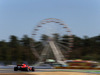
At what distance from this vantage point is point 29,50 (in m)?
82.8

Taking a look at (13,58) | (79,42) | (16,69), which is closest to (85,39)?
(79,42)

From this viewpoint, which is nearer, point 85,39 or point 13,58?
point 13,58

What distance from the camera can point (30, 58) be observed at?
7706cm

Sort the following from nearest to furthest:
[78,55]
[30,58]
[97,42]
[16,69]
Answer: [16,69]
[30,58]
[78,55]
[97,42]

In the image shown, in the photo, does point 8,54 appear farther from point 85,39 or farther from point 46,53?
point 85,39

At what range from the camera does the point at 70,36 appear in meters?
37.4

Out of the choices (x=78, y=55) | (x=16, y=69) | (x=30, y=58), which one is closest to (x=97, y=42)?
(x=78, y=55)

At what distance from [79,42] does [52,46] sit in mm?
63576

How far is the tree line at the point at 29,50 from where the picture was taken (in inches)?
2864

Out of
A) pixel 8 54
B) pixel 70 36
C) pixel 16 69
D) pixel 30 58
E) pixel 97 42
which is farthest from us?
pixel 97 42

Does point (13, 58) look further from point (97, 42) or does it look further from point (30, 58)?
point (97, 42)

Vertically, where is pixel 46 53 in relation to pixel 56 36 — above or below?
below

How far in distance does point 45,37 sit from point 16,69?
14.8 m

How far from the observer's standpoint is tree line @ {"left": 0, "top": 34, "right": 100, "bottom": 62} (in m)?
72.8
